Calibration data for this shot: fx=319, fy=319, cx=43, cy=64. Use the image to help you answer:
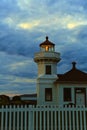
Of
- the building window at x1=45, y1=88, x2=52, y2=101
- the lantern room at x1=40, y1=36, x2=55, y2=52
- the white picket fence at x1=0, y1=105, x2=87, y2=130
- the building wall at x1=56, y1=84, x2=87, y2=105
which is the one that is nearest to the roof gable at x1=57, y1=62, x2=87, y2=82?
the building wall at x1=56, y1=84, x2=87, y2=105

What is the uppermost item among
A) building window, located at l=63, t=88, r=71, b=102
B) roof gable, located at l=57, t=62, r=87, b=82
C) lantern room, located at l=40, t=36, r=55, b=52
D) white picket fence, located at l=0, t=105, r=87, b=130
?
lantern room, located at l=40, t=36, r=55, b=52

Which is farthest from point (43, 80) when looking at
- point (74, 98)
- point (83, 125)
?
point (83, 125)

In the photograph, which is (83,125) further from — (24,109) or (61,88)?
(61,88)

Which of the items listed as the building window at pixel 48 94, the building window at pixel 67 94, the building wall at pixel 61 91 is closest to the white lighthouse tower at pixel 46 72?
the building window at pixel 48 94

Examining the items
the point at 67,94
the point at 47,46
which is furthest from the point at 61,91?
the point at 47,46

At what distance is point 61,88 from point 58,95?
86cm

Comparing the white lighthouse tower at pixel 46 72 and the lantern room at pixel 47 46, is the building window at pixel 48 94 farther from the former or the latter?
the lantern room at pixel 47 46

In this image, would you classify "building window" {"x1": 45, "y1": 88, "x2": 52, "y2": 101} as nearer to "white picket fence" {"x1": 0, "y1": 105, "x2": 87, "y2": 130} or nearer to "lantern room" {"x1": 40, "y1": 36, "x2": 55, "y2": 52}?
"lantern room" {"x1": 40, "y1": 36, "x2": 55, "y2": 52}

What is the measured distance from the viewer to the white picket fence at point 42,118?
11.0 meters

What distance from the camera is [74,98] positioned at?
Result: 3650cm

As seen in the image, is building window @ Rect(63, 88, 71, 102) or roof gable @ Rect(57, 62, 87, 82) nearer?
building window @ Rect(63, 88, 71, 102)

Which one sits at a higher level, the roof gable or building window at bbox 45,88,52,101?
the roof gable

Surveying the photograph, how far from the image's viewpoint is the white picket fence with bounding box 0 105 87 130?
11.0 metres

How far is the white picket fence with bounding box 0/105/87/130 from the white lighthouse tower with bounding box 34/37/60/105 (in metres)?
25.3
